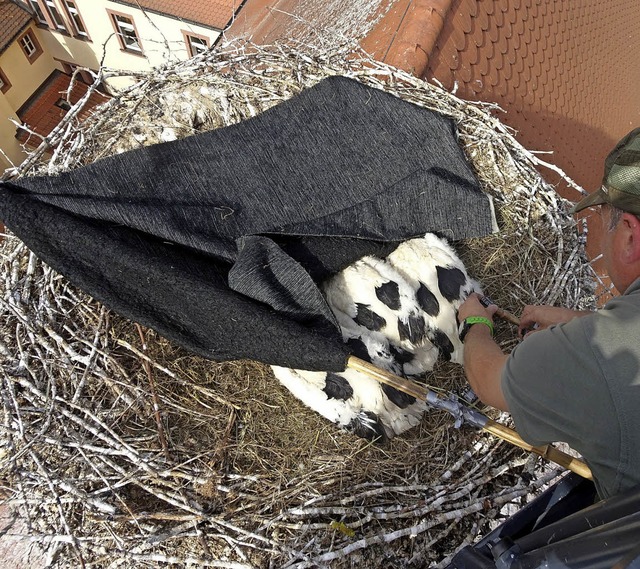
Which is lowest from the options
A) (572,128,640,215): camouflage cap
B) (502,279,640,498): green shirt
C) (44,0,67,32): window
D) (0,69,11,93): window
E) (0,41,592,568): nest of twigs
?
(0,41,592,568): nest of twigs

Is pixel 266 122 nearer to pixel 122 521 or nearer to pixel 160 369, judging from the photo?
pixel 160 369

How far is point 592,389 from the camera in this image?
177 cm

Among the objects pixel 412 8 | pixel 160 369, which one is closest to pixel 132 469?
pixel 160 369

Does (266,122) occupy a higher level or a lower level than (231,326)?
higher

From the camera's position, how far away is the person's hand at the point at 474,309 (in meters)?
2.94

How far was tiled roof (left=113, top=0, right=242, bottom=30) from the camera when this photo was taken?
11.2m

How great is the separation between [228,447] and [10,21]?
45.6 ft

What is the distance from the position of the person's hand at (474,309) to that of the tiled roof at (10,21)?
43.0ft

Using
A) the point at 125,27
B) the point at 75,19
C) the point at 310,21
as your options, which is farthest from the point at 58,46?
the point at 310,21

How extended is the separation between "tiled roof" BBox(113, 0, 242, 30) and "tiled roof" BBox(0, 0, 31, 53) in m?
3.32

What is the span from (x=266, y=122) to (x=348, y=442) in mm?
1875

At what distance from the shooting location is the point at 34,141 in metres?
13.2

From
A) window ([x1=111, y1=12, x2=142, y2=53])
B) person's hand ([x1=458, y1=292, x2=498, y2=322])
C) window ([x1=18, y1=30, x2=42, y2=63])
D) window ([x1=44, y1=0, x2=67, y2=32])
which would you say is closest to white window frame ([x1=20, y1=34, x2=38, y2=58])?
window ([x1=18, y1=30, x2=42, y2=63])

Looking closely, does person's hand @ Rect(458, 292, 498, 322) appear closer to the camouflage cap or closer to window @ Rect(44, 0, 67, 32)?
the camouflage cap
